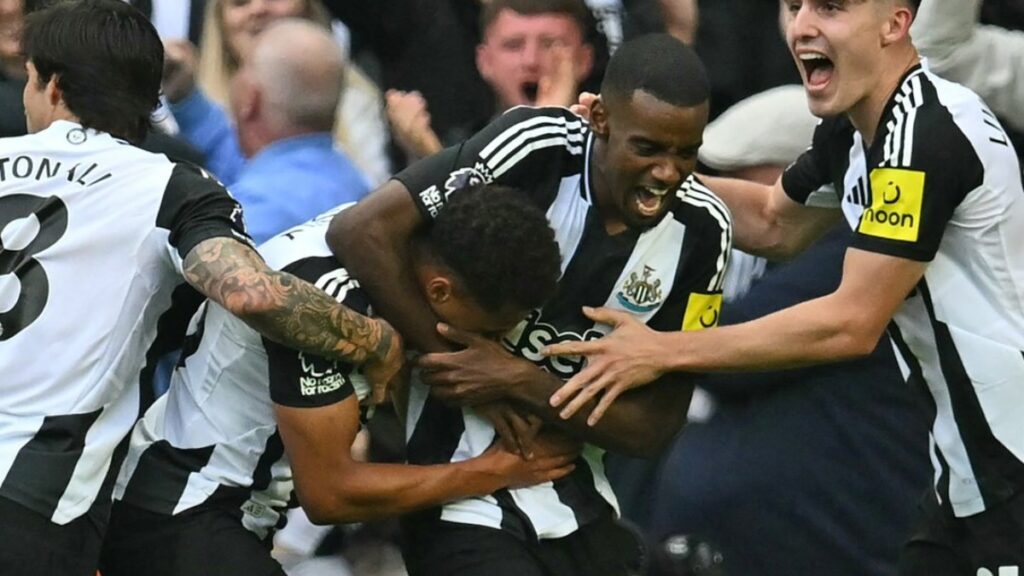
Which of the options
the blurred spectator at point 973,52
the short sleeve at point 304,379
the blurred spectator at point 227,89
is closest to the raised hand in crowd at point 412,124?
the blurred spectator at point 227,89

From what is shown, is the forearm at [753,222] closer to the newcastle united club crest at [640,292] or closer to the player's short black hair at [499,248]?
the newcastle united club crest at [640,292]

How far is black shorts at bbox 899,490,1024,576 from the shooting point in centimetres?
429

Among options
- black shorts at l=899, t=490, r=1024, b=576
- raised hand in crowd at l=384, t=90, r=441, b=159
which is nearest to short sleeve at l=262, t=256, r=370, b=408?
black shorts at l=899, t=490, r=1024, b=576

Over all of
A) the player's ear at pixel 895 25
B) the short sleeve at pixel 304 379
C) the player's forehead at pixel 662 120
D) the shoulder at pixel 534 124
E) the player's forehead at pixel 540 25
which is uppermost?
the player's ear at pixel 895 25

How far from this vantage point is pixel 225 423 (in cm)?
425

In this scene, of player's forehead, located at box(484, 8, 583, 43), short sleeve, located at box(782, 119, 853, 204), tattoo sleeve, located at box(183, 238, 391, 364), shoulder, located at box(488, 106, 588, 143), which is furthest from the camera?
player's forehead, located at box(484, 8, 583, 43)

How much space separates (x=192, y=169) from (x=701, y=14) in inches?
113

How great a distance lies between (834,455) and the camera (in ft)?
16.6

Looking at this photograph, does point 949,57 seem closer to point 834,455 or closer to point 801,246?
point 801,246

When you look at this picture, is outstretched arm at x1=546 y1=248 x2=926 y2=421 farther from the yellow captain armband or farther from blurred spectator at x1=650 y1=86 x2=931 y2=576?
blurred spectator at x1=650 y1=86 x2=931 y2=576

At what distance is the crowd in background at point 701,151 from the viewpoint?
507 centimetres

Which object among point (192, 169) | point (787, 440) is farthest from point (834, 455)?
point (192, 169)

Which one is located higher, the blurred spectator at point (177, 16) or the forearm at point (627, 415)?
the forearm at point (627, 415)

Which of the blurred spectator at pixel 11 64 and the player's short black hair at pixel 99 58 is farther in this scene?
the blurred spectator at pixel 11 64
